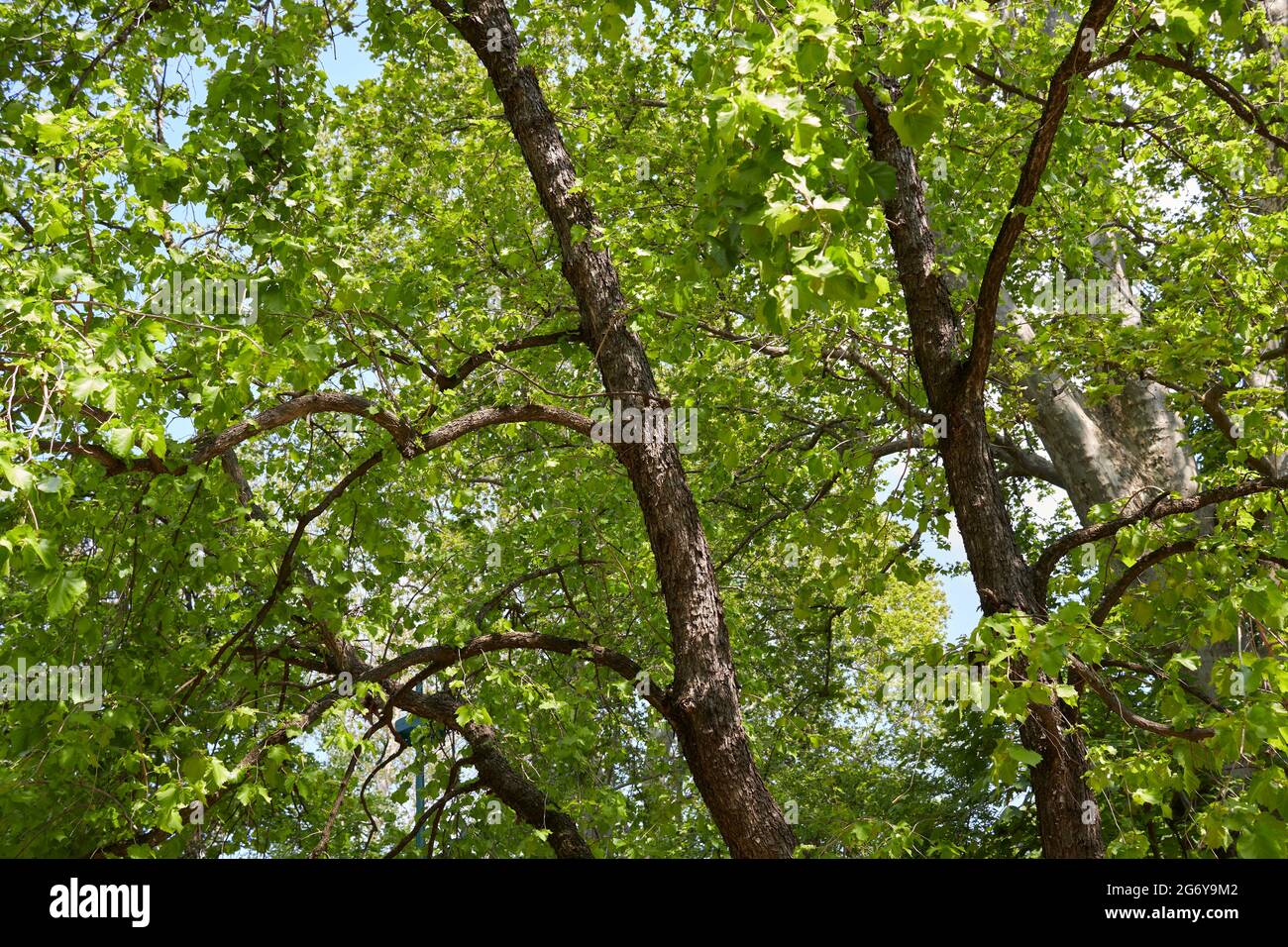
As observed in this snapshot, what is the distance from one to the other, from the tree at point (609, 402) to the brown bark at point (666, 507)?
2cm

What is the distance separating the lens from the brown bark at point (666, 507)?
5.52 metres

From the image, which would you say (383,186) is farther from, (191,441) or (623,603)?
(191,441)

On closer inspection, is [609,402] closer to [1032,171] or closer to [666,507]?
[666,507]

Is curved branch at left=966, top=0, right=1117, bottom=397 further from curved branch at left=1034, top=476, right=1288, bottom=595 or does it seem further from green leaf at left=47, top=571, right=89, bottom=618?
green leaf at left=47, top=571, right=89, bottom=618

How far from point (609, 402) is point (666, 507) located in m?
0.64

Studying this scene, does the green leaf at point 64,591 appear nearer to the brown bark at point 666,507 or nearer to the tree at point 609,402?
the tree at point 609,402

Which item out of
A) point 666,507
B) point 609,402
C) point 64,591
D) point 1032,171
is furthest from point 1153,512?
point 64,591

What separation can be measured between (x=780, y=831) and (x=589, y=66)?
266 inches

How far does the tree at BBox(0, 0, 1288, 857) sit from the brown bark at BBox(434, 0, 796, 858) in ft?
0.07

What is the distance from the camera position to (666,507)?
584 cm

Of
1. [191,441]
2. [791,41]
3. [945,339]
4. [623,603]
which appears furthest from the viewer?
[623,603]

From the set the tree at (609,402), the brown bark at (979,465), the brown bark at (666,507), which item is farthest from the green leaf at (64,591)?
the brown bark at (979,465)

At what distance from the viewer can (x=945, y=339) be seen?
6016 millimetres

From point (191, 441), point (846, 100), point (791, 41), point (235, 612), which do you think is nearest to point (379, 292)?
point (191, 441)
